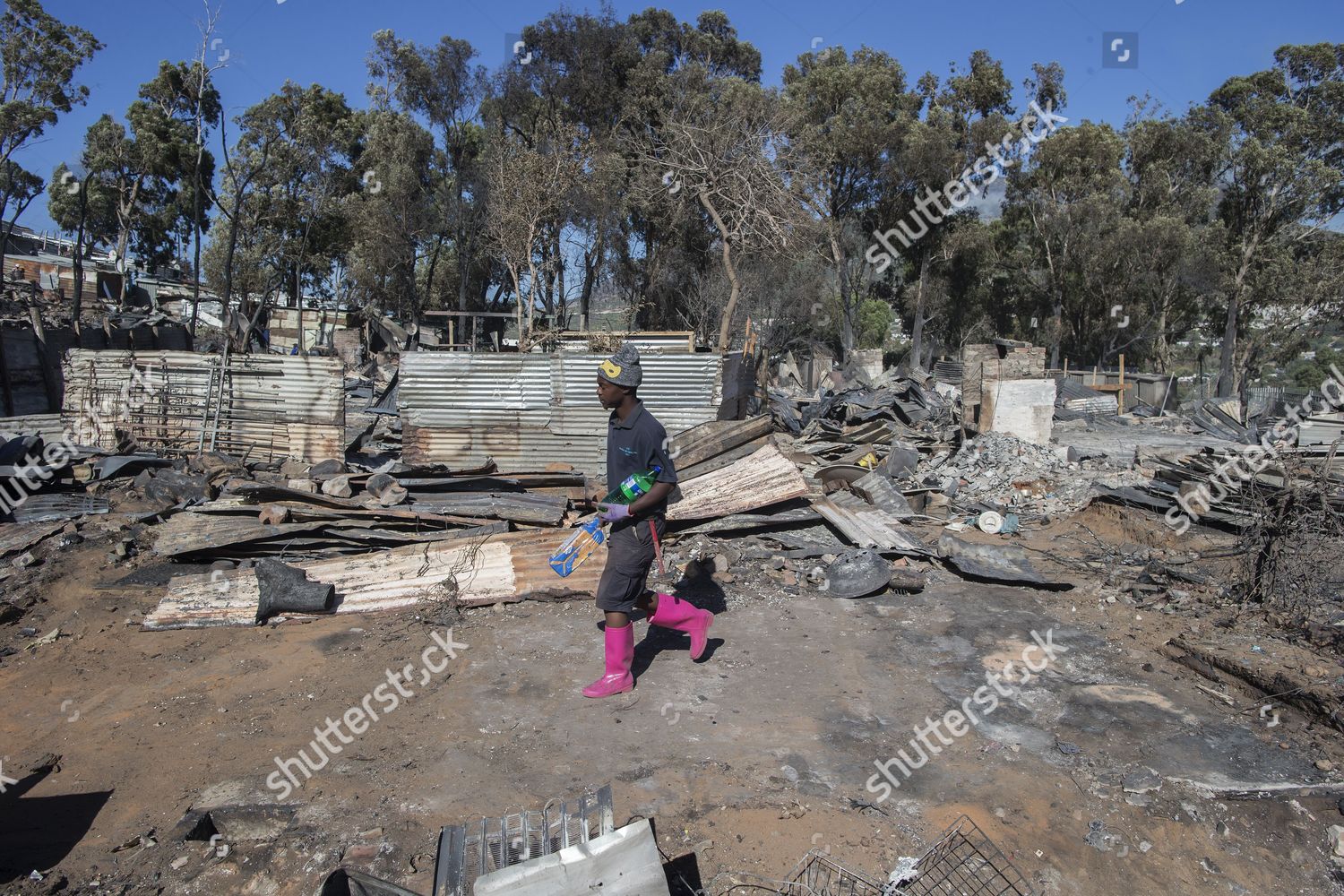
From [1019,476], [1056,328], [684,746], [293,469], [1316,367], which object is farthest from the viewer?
[1056,328]

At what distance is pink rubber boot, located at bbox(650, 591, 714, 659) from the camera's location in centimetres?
486

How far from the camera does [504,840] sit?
2.71 metres

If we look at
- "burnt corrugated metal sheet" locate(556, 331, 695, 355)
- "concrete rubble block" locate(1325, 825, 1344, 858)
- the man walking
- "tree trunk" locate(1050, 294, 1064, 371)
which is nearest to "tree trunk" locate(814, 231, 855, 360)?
"tree trunk" locate(1050, 294, 1064, 371)

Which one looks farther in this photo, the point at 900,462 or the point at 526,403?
the point at 900,462

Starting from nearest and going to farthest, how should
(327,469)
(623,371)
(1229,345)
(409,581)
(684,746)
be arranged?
(684,746), (623,371), (409,581), (327,469), (1229,345)

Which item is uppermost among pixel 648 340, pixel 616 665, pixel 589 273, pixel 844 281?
pixel 844 281

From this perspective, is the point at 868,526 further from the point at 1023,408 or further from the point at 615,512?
the point at 1023,408

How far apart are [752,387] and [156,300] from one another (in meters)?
27.2

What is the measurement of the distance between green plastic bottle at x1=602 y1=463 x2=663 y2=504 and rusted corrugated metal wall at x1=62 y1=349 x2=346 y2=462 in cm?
689

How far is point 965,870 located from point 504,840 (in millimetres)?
1837

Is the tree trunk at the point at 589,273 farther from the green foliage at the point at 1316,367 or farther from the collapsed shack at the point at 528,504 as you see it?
Result: the green foliage at the point at 1316,367
